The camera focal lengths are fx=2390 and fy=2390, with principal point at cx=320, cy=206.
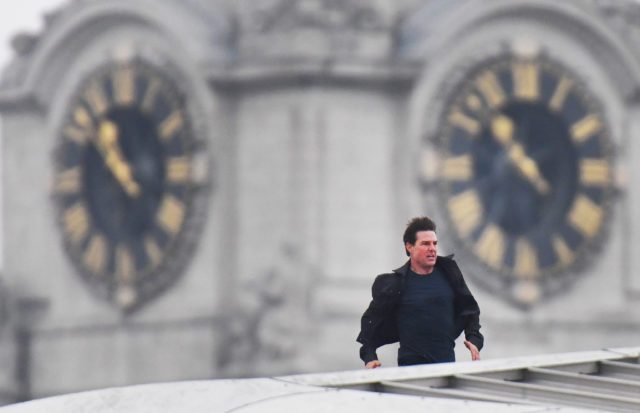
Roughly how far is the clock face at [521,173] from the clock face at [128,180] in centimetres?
366

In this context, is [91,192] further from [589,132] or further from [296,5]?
[589,132]

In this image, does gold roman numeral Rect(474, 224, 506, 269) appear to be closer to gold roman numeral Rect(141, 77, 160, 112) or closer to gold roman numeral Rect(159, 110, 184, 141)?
gold roman numeral Rect(159, 110, 184, 141)

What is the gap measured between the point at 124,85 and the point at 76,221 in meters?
2.21

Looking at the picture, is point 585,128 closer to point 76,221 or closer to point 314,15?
point 314,15

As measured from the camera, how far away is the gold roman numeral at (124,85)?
34562mm

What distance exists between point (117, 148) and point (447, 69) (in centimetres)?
494

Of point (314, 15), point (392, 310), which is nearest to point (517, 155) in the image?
point (314, 15)

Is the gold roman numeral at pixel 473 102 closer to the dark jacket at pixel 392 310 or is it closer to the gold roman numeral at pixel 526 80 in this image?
the gold roman numeral at pixel 526 80

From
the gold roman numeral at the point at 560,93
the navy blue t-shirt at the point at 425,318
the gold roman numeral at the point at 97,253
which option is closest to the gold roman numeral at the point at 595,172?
the gold roman numeral at the point at 560,93

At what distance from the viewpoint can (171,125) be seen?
111 feet

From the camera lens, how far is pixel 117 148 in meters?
34.4

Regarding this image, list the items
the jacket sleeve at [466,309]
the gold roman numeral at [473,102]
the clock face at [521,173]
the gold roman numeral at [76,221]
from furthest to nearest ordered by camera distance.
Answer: the gold roman numeral at [76,221] < the gold roman numeral at [473,102] < the clock face at [521,173] < the jacket sleeve at [466,309]

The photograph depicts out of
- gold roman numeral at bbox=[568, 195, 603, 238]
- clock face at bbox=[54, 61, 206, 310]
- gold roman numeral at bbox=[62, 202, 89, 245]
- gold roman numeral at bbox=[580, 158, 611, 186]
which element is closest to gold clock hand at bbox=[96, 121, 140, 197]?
clock face at bbox=[54, 61, 206, 310]

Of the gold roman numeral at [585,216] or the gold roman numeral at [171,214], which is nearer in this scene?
the gold roman numeral at [585,216]
